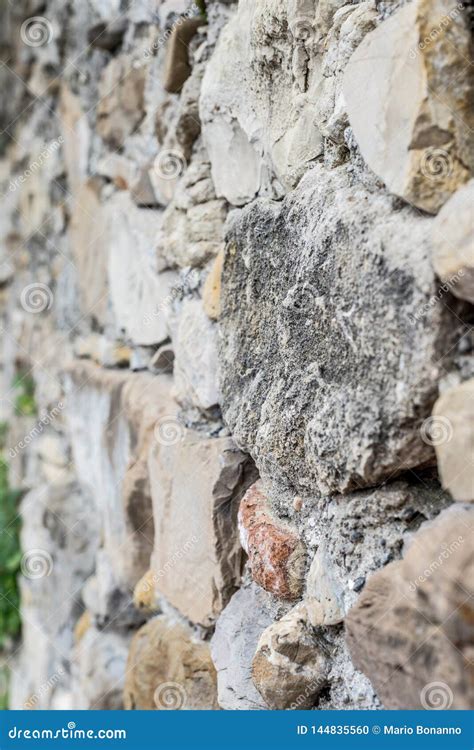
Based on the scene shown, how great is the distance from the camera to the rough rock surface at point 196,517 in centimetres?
117

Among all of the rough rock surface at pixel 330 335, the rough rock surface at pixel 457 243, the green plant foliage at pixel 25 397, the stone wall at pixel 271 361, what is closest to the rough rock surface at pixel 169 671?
the stone wall at pixel 271 361

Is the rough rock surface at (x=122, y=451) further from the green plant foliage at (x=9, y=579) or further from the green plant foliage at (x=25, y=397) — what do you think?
the green plant foliage at (x=25, y=397)

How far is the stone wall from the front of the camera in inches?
27.6

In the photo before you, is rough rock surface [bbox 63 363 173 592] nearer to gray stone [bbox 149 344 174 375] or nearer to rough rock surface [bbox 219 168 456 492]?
gray stone [bbox 149 344 174 375]

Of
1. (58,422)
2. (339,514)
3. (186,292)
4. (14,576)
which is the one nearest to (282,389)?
(339,514)

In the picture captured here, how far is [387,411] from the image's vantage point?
739mm

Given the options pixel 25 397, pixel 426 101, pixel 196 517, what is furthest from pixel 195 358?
pixel 25 397

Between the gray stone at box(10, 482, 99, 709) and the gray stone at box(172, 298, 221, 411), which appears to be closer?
the gray stone at box(172, 298, 221, 411)

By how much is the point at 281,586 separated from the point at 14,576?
2.09 meters

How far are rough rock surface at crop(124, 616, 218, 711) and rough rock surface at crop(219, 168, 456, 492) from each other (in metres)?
0.42

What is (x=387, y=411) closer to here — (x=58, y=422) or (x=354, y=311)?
(x=354, y=311)

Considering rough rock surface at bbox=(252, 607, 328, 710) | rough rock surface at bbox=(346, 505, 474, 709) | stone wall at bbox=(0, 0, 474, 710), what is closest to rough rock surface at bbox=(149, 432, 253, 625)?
stone wall at bbox=(0, 0, 474, 710)

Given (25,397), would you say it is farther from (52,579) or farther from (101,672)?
(101,672)

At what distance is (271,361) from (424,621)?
17.5 inches
